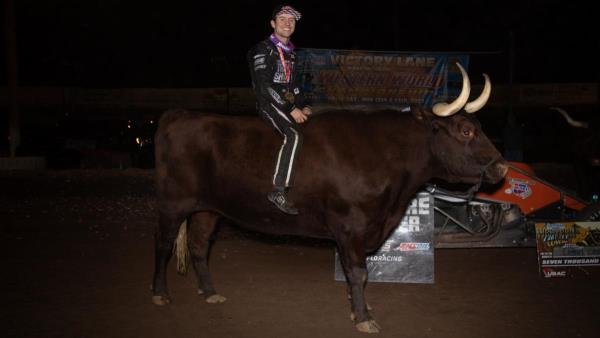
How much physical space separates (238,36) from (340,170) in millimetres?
32524

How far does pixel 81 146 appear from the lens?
21.2 metres

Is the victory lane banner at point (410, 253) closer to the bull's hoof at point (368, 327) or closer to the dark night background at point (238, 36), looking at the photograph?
the bull's hoof at point (368, 327)

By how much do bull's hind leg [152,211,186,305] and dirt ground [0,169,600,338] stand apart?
0.74ft

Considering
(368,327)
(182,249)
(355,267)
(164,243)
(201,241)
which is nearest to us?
(368,327)

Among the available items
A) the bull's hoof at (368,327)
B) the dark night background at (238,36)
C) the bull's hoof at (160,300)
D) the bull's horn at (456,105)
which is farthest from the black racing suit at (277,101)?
the dark night background at (238,36)

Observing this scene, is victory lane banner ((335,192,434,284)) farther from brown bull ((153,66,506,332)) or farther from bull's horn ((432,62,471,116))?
bull's horn ((432,62,471,116))

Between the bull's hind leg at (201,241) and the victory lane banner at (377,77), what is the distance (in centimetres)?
638

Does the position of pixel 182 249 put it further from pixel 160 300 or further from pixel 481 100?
pixel 481 100

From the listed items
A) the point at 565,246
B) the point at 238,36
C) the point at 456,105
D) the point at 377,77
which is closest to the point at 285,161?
the point at 456,105

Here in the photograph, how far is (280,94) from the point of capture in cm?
612

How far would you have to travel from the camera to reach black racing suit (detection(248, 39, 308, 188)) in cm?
595

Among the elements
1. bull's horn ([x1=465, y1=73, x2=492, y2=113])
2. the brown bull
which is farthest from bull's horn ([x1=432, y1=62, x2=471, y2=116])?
bull's horn ([x1=465, y1=73, x2=492, y2=113])

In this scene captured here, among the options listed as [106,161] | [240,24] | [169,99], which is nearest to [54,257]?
[106,161]

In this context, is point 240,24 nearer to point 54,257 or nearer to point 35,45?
point 35,45
